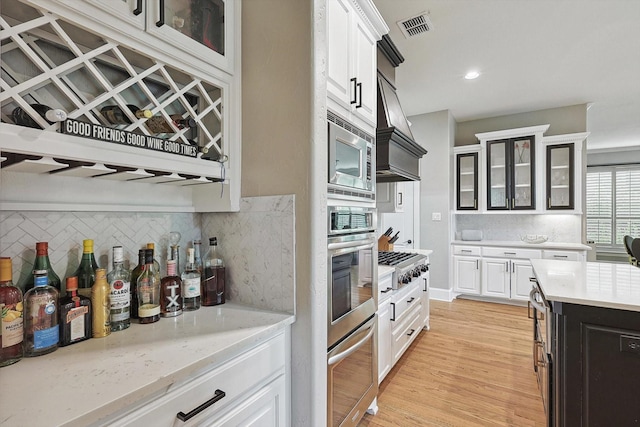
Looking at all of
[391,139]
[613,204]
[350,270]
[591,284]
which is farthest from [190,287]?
[613,204]

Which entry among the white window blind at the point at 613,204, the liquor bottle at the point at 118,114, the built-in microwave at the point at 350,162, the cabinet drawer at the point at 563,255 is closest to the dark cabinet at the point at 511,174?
the cabinet drawer at the point at 563,255

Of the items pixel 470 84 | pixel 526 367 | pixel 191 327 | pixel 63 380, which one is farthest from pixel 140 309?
pixel 470 84

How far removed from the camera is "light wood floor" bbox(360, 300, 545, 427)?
1.95 m

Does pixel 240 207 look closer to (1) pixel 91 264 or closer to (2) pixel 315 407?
(1) pixel 91 264

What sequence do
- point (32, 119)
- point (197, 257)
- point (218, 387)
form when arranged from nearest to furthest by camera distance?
point (32, 119) < point (218, 387) < point (197, 257)

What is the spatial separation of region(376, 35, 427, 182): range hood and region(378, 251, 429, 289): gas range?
73 cm

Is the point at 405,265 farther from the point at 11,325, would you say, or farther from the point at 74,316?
the point at 11,325

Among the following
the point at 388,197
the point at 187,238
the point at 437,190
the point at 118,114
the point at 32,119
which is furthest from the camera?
the point at 437,190

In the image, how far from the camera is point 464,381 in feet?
7.73

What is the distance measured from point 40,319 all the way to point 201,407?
21.8 inches

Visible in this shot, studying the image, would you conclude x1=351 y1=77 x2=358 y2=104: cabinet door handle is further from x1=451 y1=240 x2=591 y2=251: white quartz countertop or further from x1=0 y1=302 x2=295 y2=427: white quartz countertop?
x1=451 y1=240 x2=591 y2=251: white quartz countertop

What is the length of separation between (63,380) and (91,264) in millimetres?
468

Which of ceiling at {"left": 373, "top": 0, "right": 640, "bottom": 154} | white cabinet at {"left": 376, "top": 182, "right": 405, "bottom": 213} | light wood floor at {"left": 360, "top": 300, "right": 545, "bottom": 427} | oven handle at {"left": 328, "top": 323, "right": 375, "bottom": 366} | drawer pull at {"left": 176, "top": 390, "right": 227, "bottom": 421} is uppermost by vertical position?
ceiling at {"left": 373, "top": 0, "right": 640, "bottom": 154}

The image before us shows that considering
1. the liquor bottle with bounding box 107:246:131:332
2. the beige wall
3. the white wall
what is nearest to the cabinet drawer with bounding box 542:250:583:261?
the white wall
